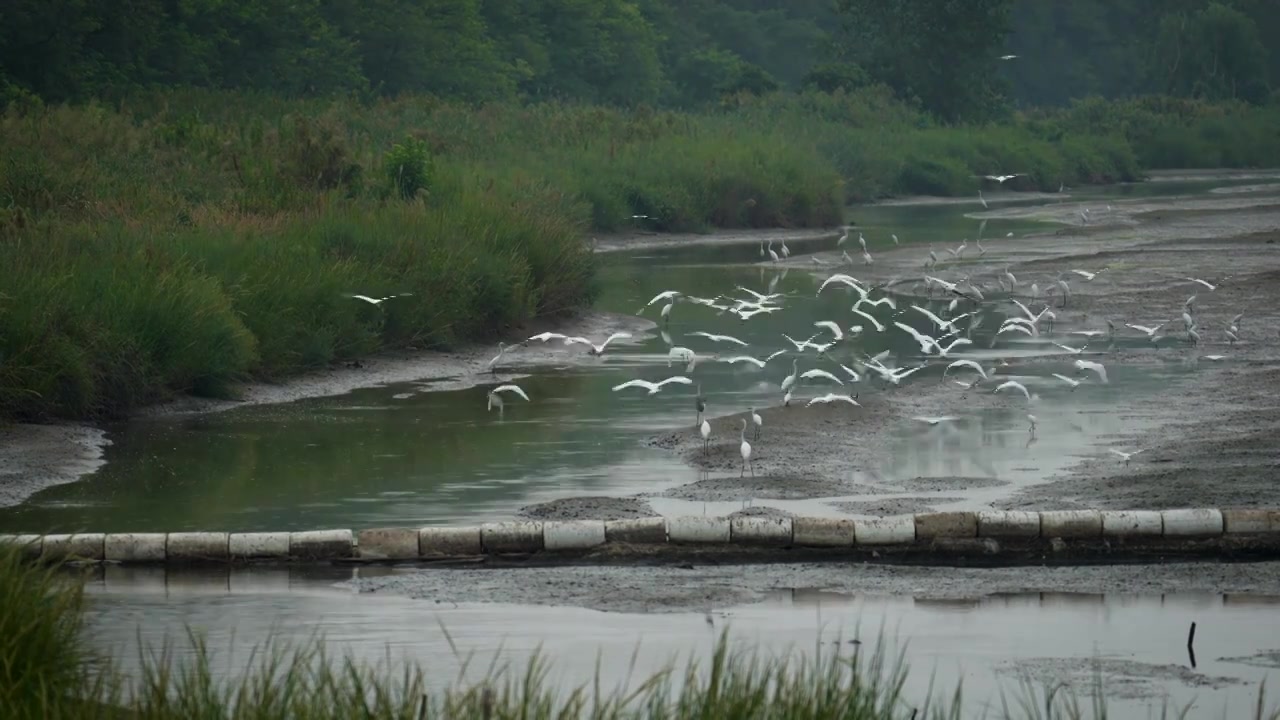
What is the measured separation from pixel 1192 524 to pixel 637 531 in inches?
122

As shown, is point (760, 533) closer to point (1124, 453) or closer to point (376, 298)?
point (1124, 453)

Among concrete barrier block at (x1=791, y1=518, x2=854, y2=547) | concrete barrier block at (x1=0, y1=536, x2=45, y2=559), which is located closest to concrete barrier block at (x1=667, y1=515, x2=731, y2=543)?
concrete barrier block at (x1=791, y1=518, x2=854, y2=547)

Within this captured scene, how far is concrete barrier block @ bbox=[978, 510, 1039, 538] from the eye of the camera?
441 inches

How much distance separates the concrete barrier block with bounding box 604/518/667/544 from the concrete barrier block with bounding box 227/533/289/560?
1.80 m

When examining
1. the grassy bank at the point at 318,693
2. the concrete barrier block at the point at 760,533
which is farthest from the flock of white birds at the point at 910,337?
the grassy bank at the point at 318,693

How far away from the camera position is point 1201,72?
9769 centimetres

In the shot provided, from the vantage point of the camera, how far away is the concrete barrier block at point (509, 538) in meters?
11.2

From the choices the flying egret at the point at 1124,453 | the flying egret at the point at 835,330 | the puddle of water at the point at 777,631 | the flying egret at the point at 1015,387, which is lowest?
the puddle of water at the point at 777,631

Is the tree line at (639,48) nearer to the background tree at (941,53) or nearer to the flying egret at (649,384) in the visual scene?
the background tree at (941,53)

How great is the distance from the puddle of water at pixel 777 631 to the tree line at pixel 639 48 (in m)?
25.0

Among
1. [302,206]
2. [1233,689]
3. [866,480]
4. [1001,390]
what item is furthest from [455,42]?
[1233,689]

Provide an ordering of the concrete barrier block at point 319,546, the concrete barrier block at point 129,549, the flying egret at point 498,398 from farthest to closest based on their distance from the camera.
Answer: the flying egret at point 498,398 → the concrete barrier block at point 319,546 → the concrete barrier block at point 129,549

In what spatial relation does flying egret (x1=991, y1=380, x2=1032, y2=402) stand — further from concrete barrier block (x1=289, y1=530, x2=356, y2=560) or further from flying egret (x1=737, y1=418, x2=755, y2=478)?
concrete barrier block (x1=289, y1=530, x2=356, y2=560)

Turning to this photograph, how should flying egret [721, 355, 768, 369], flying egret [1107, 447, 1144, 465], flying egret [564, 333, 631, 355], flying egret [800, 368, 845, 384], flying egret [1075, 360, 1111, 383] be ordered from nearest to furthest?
flying egret [1107, 447, 1144, 465]
flying egret [800, 368, 845, 384]
flying egret [1075, 360, 1111, 383]
flying egret [721, 355, 768, 369]
flying egret [564, 333, 631, 355]
